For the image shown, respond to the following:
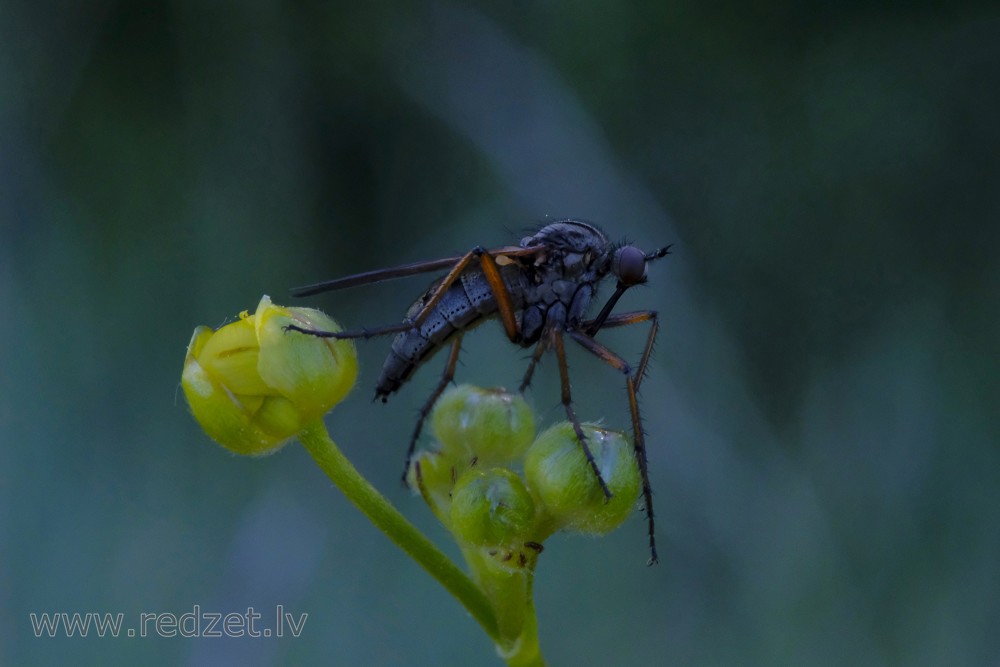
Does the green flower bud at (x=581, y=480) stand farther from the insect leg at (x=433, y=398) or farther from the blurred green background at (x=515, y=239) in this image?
the blurred green background at (x=515, y=239)

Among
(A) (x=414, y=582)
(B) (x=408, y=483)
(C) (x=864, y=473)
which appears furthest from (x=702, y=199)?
(B) (x=408, y=483)

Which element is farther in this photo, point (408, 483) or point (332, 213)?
point (332, 213)

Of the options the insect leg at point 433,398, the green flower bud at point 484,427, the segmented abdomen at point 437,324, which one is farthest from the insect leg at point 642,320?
the green flower bud at point 484,427

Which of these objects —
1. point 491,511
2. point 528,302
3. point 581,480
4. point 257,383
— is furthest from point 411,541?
point 528,302

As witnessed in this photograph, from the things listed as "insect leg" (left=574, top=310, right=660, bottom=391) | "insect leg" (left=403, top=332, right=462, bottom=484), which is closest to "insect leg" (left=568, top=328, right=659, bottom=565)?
"insect leg" (left=574, top=310, right=660, bottom=391)

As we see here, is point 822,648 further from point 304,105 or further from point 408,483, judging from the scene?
point 304,105

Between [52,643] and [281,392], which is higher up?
[281,392]
